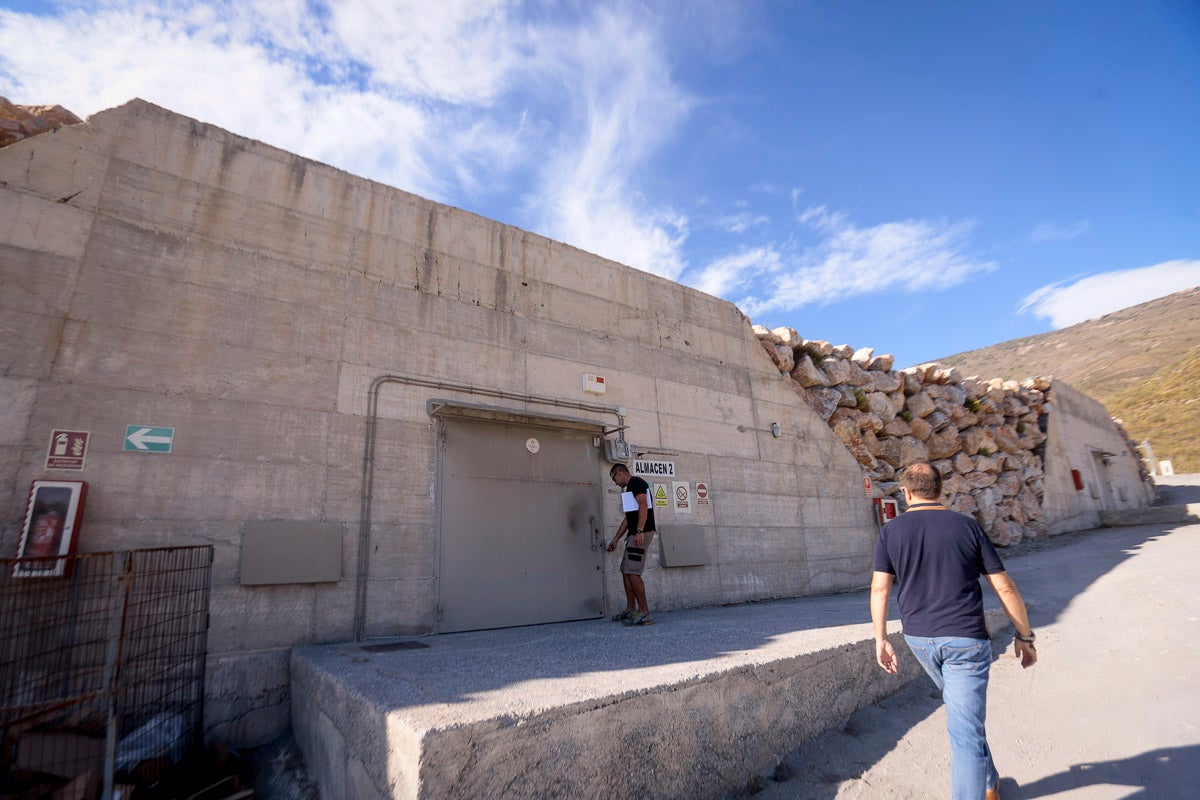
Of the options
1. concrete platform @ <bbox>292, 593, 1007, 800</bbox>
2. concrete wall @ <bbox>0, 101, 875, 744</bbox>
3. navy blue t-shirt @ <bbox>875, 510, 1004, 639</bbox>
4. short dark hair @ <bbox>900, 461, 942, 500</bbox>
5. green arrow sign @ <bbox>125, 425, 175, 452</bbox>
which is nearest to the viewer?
concrete platform @ <bbox>292, 593, 1007, 800</bbox>

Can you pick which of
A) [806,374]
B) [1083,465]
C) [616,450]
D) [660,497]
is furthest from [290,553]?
[1083,465]

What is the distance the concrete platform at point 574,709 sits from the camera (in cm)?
224

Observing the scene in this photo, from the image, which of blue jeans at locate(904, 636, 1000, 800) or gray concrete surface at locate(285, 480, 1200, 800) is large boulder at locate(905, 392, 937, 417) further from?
blue jeans at locate(904, 636, 1000, 800)

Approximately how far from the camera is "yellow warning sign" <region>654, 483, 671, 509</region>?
761cm

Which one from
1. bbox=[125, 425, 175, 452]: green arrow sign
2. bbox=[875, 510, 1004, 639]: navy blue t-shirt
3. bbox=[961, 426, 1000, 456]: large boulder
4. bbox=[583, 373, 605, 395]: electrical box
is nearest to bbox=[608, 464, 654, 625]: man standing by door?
bbox=[583, 373, 605, 395]: electrical box

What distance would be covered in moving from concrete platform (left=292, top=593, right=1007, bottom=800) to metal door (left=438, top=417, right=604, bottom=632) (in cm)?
100

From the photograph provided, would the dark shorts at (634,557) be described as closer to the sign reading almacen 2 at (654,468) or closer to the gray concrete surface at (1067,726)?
the sign reading almacen 2 at (654,468)

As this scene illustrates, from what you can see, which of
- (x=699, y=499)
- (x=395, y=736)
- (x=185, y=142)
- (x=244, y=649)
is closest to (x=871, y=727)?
(x=395, y=736)

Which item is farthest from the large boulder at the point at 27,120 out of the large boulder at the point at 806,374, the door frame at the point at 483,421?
the large boulder at the point at 806,374

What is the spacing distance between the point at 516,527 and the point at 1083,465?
1752 cm

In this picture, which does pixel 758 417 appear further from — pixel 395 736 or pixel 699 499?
pixel 395 736

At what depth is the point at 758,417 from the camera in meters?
9.27

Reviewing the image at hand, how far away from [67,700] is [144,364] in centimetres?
278

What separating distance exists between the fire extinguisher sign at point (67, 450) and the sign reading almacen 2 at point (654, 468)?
541 centimetres
